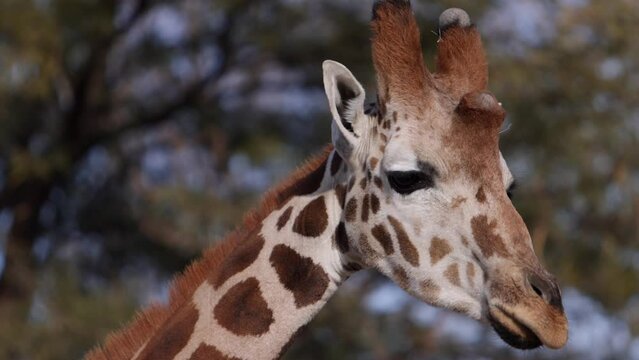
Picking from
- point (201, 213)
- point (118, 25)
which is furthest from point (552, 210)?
point (118, 25)

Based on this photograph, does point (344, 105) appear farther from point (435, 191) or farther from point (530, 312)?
point (530, 312)

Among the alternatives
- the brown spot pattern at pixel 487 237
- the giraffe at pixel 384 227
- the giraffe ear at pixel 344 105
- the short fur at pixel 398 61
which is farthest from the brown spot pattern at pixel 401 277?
the short fur at pixel 398 61

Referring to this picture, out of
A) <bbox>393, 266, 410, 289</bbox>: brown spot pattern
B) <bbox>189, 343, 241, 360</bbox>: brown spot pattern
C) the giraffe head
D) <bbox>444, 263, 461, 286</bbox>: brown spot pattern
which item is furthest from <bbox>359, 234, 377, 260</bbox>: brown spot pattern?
<bbox>189, 343, 241, 360</bbox>: brown spot pattern

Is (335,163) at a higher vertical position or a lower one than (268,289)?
higher

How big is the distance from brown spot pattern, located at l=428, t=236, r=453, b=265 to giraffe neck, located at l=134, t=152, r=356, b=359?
0.37m

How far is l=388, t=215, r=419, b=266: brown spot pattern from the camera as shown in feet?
16.3

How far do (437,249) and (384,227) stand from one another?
24 cm

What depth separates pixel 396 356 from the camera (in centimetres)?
1697

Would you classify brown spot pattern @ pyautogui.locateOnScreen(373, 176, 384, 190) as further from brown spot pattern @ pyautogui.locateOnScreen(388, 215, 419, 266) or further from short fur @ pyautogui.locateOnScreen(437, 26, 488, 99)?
short fur @ pyautogui.locateOnScreen(437, 26, 488, 99)

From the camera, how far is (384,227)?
16.5 ft

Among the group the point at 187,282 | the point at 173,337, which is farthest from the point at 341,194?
the point at 173,337

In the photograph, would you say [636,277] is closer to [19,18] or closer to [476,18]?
[476,18]

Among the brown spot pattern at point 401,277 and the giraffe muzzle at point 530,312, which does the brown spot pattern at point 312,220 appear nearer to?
the brown spot pattern at point 401,277

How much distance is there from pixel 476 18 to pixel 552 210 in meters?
3.40
